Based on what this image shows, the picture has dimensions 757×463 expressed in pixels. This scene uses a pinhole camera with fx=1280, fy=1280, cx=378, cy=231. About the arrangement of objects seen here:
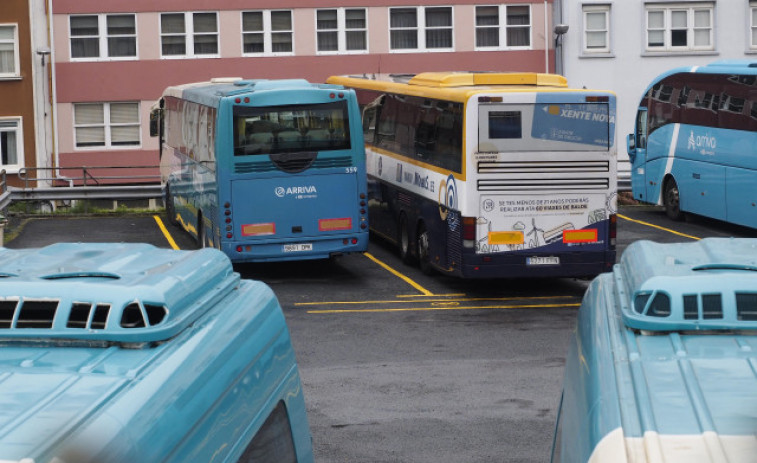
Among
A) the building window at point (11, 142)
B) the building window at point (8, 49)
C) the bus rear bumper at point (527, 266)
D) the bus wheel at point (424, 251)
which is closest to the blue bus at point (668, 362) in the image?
the bus rear bumper at point (527, 266)

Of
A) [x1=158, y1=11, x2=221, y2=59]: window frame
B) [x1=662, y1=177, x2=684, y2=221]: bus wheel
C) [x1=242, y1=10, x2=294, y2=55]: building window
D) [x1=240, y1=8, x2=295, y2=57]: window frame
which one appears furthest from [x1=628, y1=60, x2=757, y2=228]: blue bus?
[x1=158, y1=11, x2=221, y2=59]: window frame

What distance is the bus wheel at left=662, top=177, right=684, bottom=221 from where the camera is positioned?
2800 cm

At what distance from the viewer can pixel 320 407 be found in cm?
1174

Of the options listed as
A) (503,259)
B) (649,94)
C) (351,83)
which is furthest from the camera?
(649,94)

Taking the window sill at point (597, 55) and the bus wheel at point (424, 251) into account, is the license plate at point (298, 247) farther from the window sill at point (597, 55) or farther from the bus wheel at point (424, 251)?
the window sill at point (597, 55)

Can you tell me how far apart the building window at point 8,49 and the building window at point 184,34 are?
191 inches

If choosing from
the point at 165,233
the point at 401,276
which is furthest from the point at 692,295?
the point at 165,233

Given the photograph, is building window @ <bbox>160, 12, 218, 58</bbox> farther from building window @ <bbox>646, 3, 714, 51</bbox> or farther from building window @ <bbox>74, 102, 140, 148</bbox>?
building window @ <bbox>646, 3, 714, 51</bbox>

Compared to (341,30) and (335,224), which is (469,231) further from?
(341,30)

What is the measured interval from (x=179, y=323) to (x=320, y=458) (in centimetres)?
624

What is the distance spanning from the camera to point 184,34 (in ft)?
143

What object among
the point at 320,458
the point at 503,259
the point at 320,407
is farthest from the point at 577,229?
the point at 320,458

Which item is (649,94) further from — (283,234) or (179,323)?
(179,323)

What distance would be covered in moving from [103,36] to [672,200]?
73.7 feet
